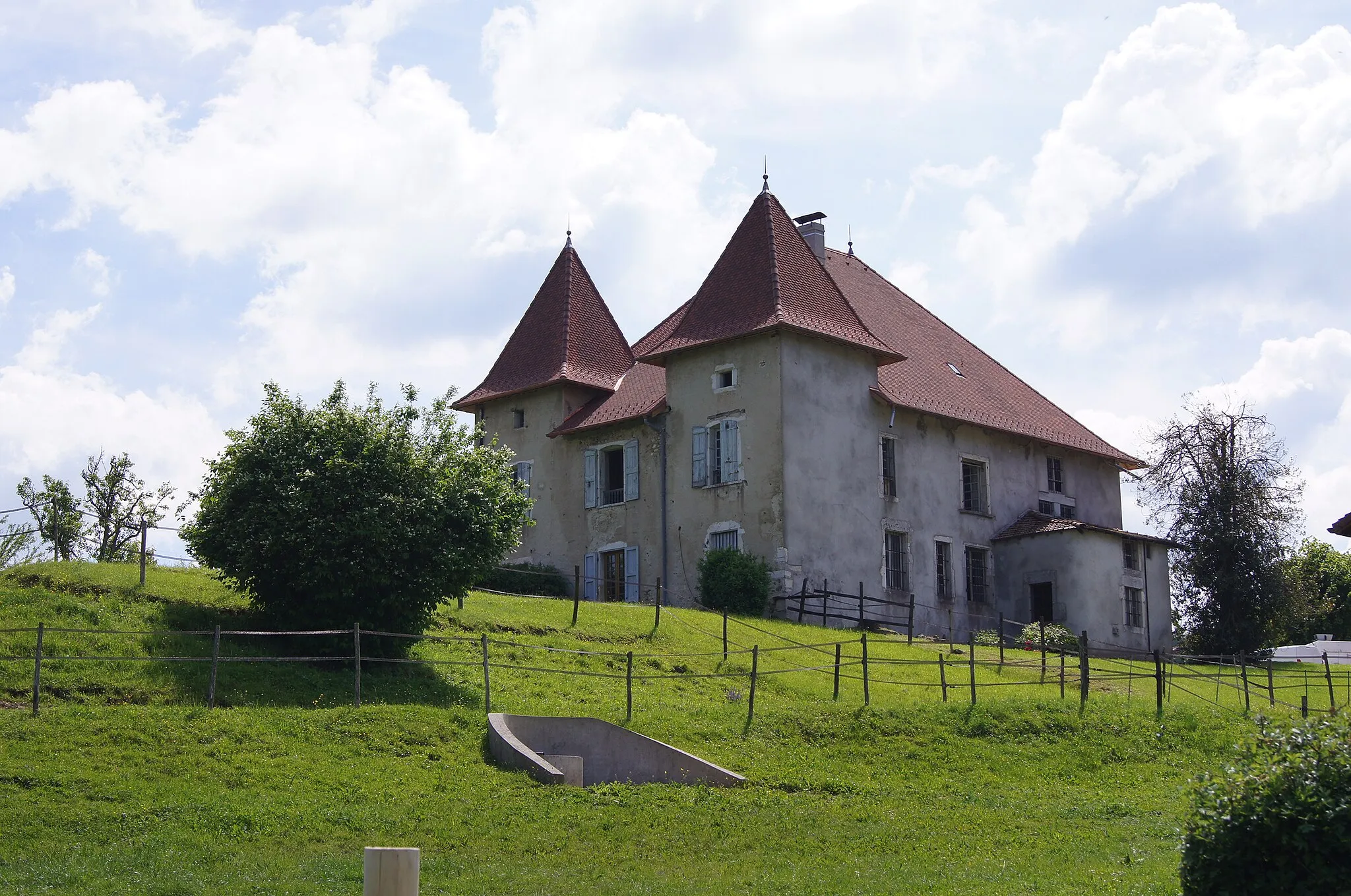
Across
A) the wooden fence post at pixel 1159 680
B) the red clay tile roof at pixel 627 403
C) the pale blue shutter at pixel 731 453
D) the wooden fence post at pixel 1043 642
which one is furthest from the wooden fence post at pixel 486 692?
the red clay tile roof at pixel 627 403

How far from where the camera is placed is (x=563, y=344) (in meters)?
42.0

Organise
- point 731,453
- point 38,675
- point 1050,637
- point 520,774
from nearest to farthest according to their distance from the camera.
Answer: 1. point 520,774
2. point 38,675
3. point 731,453
4. point 1050,637

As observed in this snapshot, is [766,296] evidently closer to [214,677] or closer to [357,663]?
[357,663]

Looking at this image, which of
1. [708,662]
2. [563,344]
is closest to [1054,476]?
[563,344]

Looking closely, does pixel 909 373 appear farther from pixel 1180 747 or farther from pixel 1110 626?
pixel 1180 747

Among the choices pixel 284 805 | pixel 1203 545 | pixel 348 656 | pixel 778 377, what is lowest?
pixel 284 805

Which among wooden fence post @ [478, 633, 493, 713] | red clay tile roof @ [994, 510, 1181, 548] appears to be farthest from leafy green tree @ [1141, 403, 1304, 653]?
wooden fence post @ [478, 633, 493, 713]

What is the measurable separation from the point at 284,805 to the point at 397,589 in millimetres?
7540

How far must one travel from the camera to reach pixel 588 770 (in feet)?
65.6

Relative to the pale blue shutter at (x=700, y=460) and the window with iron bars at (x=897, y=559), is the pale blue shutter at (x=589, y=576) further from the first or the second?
the window with iron bars at (x=897, y=559)

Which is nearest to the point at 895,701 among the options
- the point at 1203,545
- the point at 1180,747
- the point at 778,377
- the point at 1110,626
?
the point at 1180,747

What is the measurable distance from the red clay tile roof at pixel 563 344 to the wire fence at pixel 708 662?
1180 cm

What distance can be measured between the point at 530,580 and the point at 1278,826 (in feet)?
96.4

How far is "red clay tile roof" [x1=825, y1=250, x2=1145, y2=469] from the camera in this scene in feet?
130
